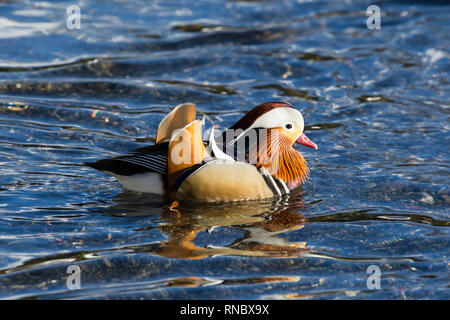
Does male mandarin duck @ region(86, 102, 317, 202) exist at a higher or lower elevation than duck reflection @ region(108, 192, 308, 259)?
higher

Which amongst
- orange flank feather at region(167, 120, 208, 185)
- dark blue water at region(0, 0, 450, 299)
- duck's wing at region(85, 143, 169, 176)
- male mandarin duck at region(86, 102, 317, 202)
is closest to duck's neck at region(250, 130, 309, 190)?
male mandarin duck at region(86, 102, 317, 202)

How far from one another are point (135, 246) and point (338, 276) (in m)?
1.65

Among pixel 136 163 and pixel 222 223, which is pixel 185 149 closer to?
pixel 136 163

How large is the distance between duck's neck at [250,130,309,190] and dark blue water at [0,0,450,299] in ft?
0.58

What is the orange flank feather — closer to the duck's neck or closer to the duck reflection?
the duck reflection

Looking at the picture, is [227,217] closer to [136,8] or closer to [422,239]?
[422,239]

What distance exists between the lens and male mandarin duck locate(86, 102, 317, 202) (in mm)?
7090

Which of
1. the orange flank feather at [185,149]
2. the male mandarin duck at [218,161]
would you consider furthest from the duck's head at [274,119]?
the orange flank feather at [185,149]

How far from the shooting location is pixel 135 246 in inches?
248

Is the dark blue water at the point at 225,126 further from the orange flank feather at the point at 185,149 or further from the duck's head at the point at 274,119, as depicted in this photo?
the duck's head at the point at 274,119

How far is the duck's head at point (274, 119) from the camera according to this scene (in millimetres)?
7574

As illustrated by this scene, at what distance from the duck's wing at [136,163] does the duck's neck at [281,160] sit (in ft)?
3.07

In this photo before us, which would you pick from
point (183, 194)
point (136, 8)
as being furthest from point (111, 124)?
point (136, 8)

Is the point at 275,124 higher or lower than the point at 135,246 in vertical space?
higher
